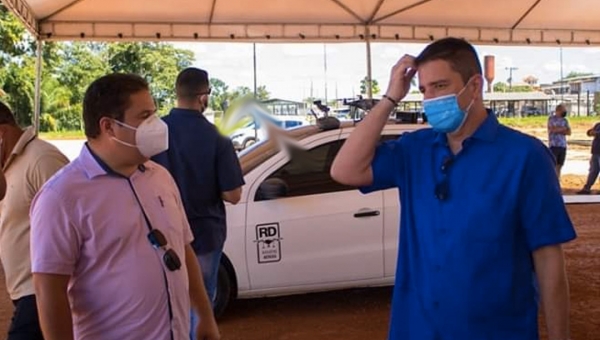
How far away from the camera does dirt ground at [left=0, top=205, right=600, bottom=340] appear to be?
5469 mm

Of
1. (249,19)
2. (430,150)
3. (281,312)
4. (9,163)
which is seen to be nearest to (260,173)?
(281,312)

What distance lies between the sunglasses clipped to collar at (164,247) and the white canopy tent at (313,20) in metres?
8.93

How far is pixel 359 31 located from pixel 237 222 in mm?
7163

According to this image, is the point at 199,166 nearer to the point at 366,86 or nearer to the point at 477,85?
the point at 477,85

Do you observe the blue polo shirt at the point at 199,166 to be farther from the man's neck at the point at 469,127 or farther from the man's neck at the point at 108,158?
the man's neck at the point at 469,127

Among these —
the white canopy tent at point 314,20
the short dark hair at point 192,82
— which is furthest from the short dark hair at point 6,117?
the white canopy tent at point 314,20

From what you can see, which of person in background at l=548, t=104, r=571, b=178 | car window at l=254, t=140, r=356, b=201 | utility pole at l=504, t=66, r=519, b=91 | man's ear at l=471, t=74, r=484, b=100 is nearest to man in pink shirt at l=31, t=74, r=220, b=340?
man's ear at l=471, t=74, r=484, b=100

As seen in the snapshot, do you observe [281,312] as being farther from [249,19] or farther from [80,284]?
[249,19]

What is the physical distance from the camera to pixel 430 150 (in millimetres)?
2240

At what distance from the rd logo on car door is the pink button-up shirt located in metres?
3.41

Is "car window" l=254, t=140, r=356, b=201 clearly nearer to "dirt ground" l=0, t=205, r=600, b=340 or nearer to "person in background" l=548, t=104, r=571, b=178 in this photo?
"dirt ground" l=0, t=205, r=600, b=340

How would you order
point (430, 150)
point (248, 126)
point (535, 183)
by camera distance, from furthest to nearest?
point (430, 150) → point (535, 183) → point (248, 126)

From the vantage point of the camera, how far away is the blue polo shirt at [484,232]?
2.03 metres

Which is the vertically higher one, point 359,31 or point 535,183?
point 359,31
